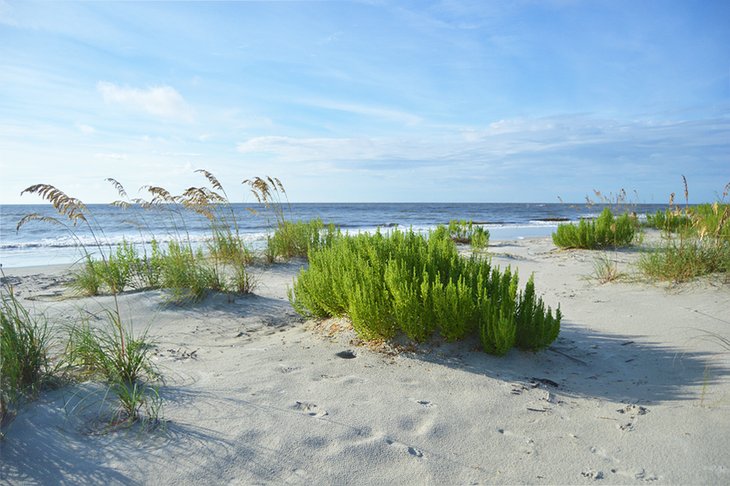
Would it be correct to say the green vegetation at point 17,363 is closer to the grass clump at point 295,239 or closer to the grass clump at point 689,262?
the grass clump at point 295,239

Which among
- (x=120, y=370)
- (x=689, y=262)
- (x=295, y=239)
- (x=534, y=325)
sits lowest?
(x=120, y=370)

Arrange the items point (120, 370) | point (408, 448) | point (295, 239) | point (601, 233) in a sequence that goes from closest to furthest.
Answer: point (408, 448) → point (120, 370) → point (295, 239) → point (601, 233)

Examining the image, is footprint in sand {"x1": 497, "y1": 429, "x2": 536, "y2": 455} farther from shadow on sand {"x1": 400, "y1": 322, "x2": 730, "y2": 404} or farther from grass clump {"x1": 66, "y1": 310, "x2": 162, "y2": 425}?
grass clump {"x1": 66, "y1": 310, "x2": 162, "y2": 425}

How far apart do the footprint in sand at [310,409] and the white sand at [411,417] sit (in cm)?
2

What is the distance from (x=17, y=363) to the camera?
3.22 metres

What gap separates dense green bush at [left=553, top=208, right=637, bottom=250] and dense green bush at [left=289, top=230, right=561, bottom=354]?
7645 millimetres

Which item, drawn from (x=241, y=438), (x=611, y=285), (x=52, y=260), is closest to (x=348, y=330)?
(x=241, y=438)

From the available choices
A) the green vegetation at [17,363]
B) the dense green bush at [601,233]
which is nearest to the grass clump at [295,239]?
the dense green bush at [601,233]

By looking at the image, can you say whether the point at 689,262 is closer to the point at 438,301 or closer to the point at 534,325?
the point at 534,325

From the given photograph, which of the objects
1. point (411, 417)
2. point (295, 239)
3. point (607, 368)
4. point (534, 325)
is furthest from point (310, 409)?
point (295, 239)

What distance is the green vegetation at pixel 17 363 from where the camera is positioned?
3105 millimetres

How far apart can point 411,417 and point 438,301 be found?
112 centimetres

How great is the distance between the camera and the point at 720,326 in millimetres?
4977

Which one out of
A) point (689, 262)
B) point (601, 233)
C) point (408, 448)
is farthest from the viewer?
point (601, 233)
